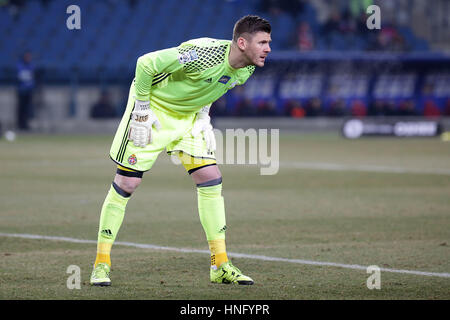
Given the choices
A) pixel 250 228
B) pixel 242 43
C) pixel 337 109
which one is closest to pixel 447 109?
pixel 337 109

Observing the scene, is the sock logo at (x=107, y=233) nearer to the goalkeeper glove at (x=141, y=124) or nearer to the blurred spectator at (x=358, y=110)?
the goalkeeper glove at (x=141, y=124)

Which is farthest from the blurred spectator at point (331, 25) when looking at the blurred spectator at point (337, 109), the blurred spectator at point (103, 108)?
the blurred spectator at point (103, 108)

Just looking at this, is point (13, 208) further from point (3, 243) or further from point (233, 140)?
point (233, 140)

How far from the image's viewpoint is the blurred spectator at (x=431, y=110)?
31531 millimetres

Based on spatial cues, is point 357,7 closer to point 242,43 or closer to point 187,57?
point 242,43

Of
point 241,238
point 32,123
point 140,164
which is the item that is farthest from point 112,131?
point 140,164

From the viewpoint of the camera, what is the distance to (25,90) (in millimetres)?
29031

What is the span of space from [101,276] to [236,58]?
193cm

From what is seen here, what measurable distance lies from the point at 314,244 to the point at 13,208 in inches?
178

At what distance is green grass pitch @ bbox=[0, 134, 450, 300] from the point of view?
19.9 feet

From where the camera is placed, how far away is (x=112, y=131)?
30.4 meters

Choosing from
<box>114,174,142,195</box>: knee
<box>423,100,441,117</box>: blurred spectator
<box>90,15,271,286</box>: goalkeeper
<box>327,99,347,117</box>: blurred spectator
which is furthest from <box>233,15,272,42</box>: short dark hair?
<box>423,100,441,117</box>: blurred spectator

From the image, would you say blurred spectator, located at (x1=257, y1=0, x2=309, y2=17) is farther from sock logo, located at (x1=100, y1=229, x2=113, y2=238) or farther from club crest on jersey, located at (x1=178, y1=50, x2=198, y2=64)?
sock logo, located at (x1=100, y1=229, x2=113, y2=238)

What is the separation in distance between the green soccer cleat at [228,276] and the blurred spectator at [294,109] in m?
25.3
